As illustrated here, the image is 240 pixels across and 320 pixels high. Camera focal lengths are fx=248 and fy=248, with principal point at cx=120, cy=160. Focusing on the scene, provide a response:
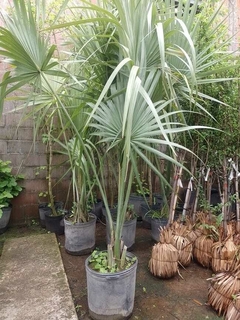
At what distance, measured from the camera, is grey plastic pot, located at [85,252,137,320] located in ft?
4.60

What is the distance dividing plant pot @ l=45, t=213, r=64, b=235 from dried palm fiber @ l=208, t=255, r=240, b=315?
1.63 metres

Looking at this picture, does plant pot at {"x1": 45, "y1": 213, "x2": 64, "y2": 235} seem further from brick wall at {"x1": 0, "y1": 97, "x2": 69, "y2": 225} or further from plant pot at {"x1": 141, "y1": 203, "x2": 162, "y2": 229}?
plant pot at {"x1": 141, "y1": 203, "x2": 162, "y2": 229}

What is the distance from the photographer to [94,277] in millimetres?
1419

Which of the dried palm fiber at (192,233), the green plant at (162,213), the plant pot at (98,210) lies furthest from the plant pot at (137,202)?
the dried palm fiber at (192,233)

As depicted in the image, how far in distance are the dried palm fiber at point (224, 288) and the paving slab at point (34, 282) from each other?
837mm

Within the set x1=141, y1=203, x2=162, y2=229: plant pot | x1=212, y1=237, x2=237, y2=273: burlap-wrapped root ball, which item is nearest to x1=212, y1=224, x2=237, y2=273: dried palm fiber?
x1=212, y1=237, x2=237, y2=273: burlap-wrapped root ball

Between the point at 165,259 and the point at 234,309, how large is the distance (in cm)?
56

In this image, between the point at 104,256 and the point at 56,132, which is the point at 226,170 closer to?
the point at 104,256

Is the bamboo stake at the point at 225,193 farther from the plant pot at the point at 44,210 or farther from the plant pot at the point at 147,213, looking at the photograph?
the plant pot at the point at 44,210

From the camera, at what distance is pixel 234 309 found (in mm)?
1312

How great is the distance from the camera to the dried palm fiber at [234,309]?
1.29 metres

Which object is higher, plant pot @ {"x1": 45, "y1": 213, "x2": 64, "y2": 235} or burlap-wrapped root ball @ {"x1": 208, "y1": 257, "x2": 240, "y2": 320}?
burlap-wrapped root ball @ {"x1": 208, "y1": 257, "x2": 240, "y2": 320}

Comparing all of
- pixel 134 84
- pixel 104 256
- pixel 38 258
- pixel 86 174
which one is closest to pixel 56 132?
pixel 86 174

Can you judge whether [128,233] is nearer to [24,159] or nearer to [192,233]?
[192,233]
